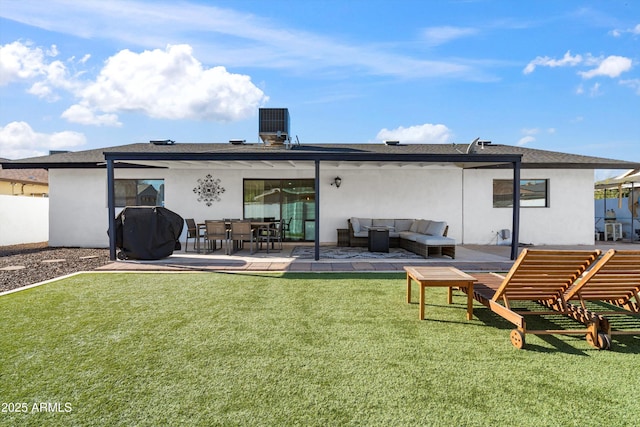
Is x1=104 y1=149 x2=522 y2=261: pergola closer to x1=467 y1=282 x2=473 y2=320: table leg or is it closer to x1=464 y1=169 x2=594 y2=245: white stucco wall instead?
x1=464 y1=169 x2=594 y2=245: white stucco wall

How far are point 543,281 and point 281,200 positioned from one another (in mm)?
9775

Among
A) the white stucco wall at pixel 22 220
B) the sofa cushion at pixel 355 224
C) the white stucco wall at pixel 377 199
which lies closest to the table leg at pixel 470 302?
the sofa cushion at pixel 355 224

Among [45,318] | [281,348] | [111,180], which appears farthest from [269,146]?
[281,348]

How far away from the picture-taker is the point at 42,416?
2.36 metres

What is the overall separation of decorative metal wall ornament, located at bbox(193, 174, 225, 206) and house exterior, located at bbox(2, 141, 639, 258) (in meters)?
0.03

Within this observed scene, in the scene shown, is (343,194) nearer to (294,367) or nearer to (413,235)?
(413,235)

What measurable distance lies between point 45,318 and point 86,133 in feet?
52.6

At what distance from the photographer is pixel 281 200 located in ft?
42.2

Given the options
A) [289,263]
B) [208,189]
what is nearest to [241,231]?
[289,263]

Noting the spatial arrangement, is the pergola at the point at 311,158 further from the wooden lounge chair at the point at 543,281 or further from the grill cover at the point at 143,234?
the wooden lounge chair at the point at 543,281

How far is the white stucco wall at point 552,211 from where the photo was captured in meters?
12.2

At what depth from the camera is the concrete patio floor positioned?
25.5 feet

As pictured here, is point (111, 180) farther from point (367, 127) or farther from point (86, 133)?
point (367, 127)

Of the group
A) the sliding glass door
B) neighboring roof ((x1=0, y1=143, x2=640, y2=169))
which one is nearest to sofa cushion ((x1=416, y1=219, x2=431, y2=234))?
neighboring roof ((x1=0, y1=143, x2=640, y2=169))
